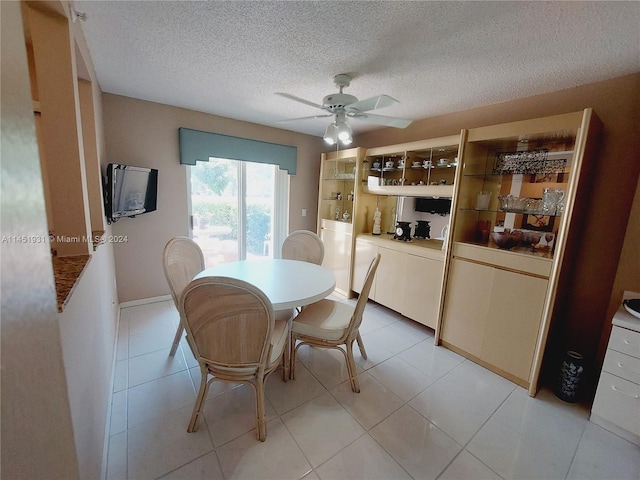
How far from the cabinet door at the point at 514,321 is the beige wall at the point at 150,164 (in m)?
3.38

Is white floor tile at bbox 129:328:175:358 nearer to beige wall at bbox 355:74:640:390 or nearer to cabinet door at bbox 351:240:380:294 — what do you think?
cabinet door at bbox 351:240:380:294

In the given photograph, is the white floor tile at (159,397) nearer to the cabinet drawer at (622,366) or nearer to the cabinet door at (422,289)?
the cabinet door at (422,289)

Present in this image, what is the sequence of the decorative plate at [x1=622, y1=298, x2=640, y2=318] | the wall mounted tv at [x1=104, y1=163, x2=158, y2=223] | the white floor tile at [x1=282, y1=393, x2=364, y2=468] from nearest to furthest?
the white floor tile at [x1=282, y1=393, x2=364, y2=468] < the decorative plate at [x1=622, y1=298, x2=640, y2=318] < the wall mounted tv at [x1=104, y1=163, x2=158, y2=223]

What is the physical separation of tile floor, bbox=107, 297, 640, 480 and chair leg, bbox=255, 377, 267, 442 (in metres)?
0.06

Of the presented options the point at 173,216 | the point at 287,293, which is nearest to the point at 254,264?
the point at 287,293

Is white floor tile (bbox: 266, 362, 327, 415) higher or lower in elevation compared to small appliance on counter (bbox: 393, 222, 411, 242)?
lower

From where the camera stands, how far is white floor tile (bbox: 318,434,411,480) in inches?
54.5

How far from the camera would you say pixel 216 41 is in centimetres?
167

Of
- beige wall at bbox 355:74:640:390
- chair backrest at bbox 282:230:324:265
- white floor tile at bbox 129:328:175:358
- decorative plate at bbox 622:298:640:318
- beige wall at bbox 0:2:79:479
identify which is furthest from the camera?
→ chair backrest at bbox 282:230:324:265

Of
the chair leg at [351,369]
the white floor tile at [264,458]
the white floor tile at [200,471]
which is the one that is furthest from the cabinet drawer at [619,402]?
the white floor tile at [200,471]

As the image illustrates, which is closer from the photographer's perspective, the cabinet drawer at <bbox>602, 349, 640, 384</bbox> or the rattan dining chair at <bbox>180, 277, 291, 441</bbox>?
the rattan dining chair at <bbox>180, 277, 291, 441</bbox>

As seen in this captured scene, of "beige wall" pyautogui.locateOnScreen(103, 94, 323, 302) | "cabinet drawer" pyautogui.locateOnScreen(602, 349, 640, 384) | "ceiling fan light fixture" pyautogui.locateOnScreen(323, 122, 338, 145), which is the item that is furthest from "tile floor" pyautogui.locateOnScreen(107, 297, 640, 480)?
"ceiling fan light fixture" pyautogui.locateOnScreen(323, 122, 338, 145)

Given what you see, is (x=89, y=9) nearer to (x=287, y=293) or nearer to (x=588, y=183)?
(x=287, y=293)

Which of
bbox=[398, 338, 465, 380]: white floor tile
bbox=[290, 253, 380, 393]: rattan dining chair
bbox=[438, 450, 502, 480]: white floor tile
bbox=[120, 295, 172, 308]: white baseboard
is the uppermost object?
bbox=[290, 253, 380, 393]: rattan dining chair
